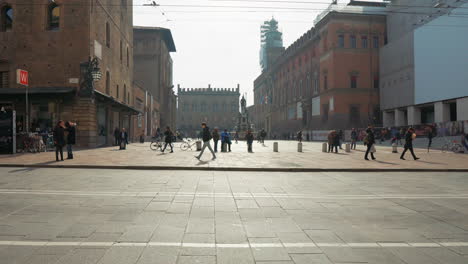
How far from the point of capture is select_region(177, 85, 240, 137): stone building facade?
112m

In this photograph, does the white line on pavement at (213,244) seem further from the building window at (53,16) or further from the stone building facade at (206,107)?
the stone building facade at (206,107)

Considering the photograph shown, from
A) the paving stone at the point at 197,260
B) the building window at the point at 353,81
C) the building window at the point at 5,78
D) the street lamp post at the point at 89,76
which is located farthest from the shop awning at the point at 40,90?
the building window at the point at 353,81

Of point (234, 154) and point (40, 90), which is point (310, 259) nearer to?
point (234, 154)

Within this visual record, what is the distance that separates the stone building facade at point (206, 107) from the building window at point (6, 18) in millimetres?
87521

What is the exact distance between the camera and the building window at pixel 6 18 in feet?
78.5

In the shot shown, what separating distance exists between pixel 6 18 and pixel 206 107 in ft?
292

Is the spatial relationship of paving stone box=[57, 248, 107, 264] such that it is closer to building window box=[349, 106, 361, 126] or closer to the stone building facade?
building window box=[349, 106, 361, 126]

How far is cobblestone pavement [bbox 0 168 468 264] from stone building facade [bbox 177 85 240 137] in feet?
340

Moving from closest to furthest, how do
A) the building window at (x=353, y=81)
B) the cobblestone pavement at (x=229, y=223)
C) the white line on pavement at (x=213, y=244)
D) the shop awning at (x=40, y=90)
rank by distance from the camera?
the cobblestone pavement at (x=229, y=223) < the white line on pavement at (x=213, y=244) < the shop awning at (x=40, y=90) < the building window at (x=353, y=81)

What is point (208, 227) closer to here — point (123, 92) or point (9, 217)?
point (9, 217)

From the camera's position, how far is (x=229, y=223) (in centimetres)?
476

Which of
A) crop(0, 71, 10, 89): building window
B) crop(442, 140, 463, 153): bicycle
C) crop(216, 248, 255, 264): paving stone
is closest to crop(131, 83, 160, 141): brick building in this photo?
crop(0, 71, 10, 89): building window

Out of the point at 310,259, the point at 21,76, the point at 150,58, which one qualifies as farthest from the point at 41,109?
the point at 150,58

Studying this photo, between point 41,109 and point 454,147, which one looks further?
point 41,109
